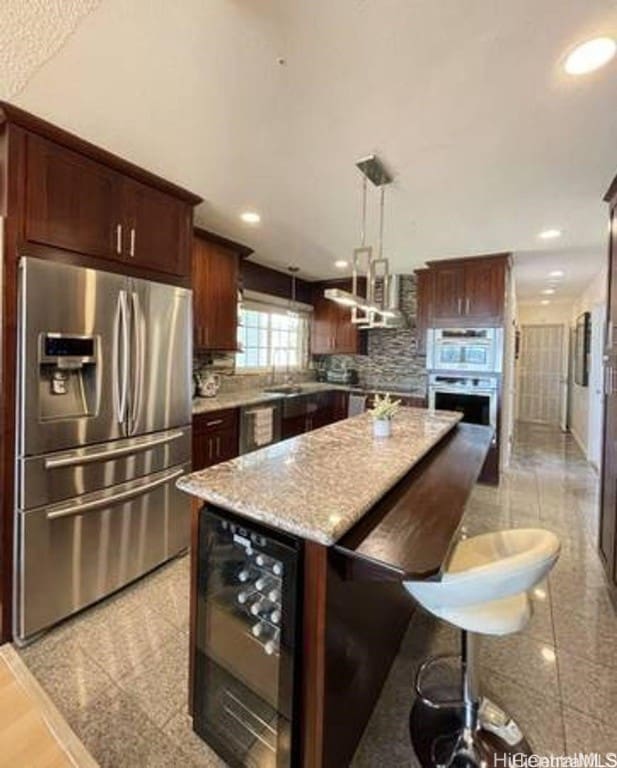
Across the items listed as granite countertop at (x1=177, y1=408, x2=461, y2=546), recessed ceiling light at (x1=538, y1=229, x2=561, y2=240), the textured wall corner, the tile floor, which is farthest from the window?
recessed ceiling light at (x1=538, y1=229, x2=561, y2=240)

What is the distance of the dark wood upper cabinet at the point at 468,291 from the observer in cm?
415

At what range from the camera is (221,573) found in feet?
4.43

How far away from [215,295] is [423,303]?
254cm

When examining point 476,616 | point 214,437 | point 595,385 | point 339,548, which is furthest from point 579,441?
point 339,548

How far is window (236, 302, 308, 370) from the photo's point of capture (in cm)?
489

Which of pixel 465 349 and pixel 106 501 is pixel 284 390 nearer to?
pixel 465 349

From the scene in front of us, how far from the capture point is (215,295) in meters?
3.67

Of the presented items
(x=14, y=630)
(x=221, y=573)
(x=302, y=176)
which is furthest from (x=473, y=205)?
(x=14, y=630)

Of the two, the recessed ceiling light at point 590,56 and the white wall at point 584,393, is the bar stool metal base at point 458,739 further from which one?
the white wall at point 584,393

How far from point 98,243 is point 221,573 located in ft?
6.06

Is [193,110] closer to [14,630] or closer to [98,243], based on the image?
[98,243]

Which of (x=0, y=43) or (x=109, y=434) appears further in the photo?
(x=109, y=434)

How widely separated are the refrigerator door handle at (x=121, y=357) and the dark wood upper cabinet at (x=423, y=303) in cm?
352

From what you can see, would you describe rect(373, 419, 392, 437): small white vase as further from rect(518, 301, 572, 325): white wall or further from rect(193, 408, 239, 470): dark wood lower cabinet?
rect(518, 301, 572, 325): white wall
